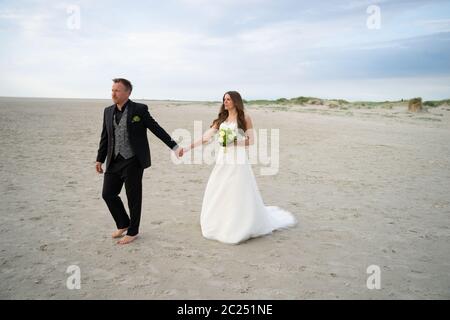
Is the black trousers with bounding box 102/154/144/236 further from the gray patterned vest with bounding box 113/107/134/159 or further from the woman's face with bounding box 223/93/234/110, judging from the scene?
the woman's face with bounding box 223/93/234/110

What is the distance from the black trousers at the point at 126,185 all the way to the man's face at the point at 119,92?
80cm

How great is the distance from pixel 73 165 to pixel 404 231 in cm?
926

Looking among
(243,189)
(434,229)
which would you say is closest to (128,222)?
(243,189)

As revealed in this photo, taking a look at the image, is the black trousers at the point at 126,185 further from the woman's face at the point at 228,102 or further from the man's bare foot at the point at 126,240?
the woman's face at the point at 228,102

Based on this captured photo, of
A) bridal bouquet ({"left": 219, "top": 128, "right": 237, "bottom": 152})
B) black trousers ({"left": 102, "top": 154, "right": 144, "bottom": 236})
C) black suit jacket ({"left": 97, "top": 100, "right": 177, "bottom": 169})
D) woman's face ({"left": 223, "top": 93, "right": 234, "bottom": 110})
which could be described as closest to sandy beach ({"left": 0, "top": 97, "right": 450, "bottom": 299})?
black trousers ({"left": 102, "top": 154, "right": 144, "bottom": 236})

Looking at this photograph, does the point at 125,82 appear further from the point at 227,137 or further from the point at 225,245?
the point at 225,245

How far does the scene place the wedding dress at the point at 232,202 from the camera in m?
5.40

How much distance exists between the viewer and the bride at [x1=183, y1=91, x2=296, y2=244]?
5.41m

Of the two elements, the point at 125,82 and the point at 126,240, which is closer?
the point at 125,82

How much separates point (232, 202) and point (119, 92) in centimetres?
231

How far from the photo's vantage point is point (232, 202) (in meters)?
5.42

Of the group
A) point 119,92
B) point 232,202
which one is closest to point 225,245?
point 232,202

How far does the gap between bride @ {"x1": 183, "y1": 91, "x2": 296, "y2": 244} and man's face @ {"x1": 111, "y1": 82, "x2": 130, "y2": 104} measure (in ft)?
4.70

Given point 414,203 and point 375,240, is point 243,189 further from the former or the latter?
point 414,203
